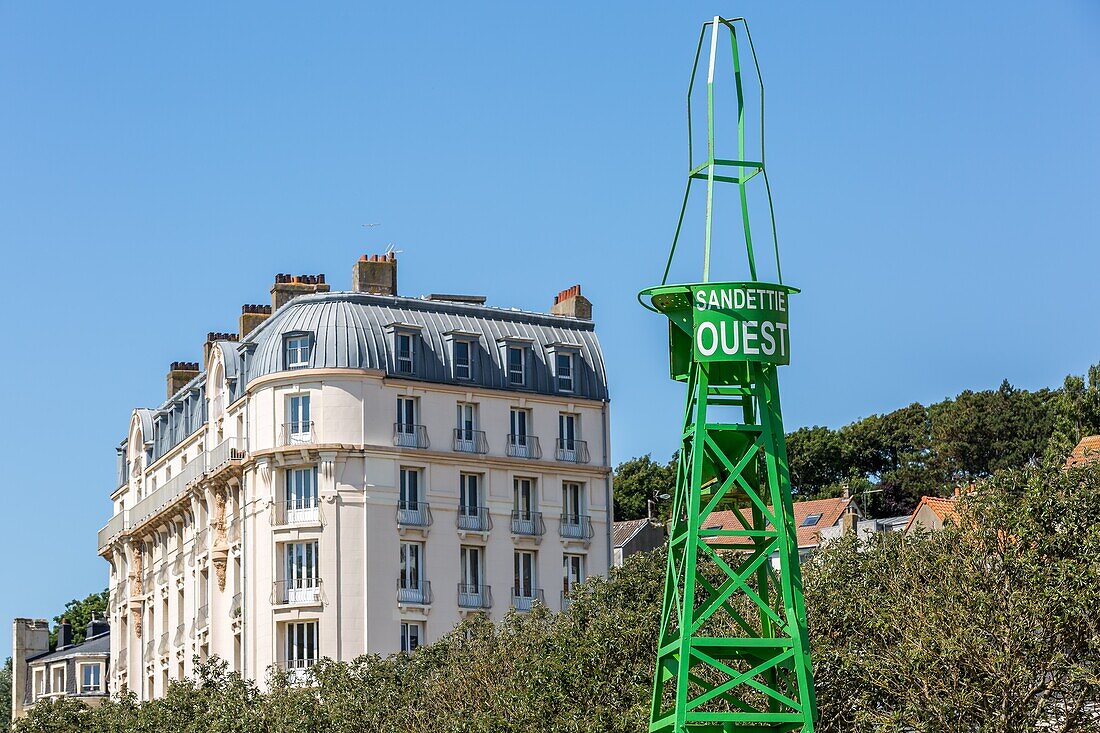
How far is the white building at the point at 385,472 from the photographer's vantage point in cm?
8169

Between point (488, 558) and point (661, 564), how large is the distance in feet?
66.5

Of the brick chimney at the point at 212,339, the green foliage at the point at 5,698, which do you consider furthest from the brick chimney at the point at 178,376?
the green foliage at the point at 5,698

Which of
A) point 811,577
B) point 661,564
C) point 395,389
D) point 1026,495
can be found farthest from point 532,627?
point 395,389

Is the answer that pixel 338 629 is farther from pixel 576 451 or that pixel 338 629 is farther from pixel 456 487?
pixel 576 451

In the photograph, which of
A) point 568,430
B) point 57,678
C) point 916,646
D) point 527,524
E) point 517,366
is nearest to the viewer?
point 916,646

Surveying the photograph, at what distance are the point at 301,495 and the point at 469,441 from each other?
7.68 m

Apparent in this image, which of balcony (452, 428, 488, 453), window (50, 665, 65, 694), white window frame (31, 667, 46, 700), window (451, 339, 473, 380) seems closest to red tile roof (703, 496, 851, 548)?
balcony (452, 428, 488, 453)

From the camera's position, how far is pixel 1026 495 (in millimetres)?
43156

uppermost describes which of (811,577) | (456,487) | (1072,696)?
(456,487)

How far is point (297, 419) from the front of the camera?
271 ft

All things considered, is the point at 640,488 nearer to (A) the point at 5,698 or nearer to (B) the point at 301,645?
(B) the point at 301,645

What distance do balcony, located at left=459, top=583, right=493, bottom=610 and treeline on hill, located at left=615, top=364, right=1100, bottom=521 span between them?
40.4 m

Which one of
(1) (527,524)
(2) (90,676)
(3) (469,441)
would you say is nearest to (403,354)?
(3) (469,441)

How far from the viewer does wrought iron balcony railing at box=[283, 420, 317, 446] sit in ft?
270
